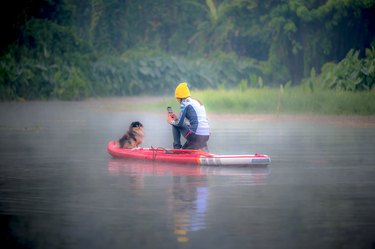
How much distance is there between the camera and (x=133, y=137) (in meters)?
19.2

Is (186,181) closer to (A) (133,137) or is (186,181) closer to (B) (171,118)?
(B) (171,118)

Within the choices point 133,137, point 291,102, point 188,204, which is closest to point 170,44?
point 291,102

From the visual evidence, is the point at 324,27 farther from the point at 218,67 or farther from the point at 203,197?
the point at 203,197

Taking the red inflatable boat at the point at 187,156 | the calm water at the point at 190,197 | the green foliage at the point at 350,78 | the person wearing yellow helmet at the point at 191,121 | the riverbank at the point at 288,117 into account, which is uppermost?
the green foliage at the point at 350,78

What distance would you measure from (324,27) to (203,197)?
135 ft

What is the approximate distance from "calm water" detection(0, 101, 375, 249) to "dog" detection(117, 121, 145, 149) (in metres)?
0.58

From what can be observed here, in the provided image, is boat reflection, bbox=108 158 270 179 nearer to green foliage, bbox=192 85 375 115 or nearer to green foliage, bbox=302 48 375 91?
green foliage, bbox=192 85 375 115

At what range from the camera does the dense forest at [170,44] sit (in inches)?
2034

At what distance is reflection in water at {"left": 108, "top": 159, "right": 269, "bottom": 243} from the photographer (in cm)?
1091

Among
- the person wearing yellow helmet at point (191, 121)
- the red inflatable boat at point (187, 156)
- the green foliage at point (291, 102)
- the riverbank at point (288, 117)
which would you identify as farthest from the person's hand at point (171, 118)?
the green foliage at point (291, 102)

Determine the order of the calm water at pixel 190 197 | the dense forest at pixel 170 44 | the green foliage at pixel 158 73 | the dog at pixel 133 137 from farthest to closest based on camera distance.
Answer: the green foliage at pixel 158 73
the dense forest at pixel 170 44
the dog at pixel 133 137
the calm water at pixel 190 197

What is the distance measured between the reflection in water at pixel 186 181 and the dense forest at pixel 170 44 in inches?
1178

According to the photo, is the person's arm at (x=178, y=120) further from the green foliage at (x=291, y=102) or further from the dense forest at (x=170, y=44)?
the dense forest at (x=170, y=44)

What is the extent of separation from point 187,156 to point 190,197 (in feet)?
14.8
